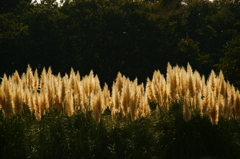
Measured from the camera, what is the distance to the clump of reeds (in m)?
9.97

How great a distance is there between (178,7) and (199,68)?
8289mm

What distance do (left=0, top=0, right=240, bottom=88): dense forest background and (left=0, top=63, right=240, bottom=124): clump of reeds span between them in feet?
62.5

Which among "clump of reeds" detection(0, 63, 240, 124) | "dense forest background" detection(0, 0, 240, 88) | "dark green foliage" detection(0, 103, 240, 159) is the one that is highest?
"dense forest background" detection(0, 0, 240, 88)

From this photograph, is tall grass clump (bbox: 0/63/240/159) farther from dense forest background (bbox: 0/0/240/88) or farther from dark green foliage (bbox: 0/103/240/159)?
dense forest background (bbox: 0/0/240/88)

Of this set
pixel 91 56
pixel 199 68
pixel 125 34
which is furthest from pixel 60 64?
pixel 199 68

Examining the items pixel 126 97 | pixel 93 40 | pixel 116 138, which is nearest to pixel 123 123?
pixel 116 138

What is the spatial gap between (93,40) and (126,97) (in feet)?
72.9

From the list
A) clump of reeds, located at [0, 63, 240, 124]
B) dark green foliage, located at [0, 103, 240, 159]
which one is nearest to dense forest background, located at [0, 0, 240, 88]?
clump of reeds, located at [0, 63, 240, 124]

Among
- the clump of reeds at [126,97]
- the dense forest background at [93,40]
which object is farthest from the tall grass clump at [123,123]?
the dense forest background at [93,40]

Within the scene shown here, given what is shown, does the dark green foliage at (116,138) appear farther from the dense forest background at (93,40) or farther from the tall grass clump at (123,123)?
the dense forest background at (93,40)

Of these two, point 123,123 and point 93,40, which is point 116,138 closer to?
point 123,123

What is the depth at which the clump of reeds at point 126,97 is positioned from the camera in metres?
9.97

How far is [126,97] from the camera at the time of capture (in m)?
10.2

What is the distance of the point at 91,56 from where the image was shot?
1224 inches
